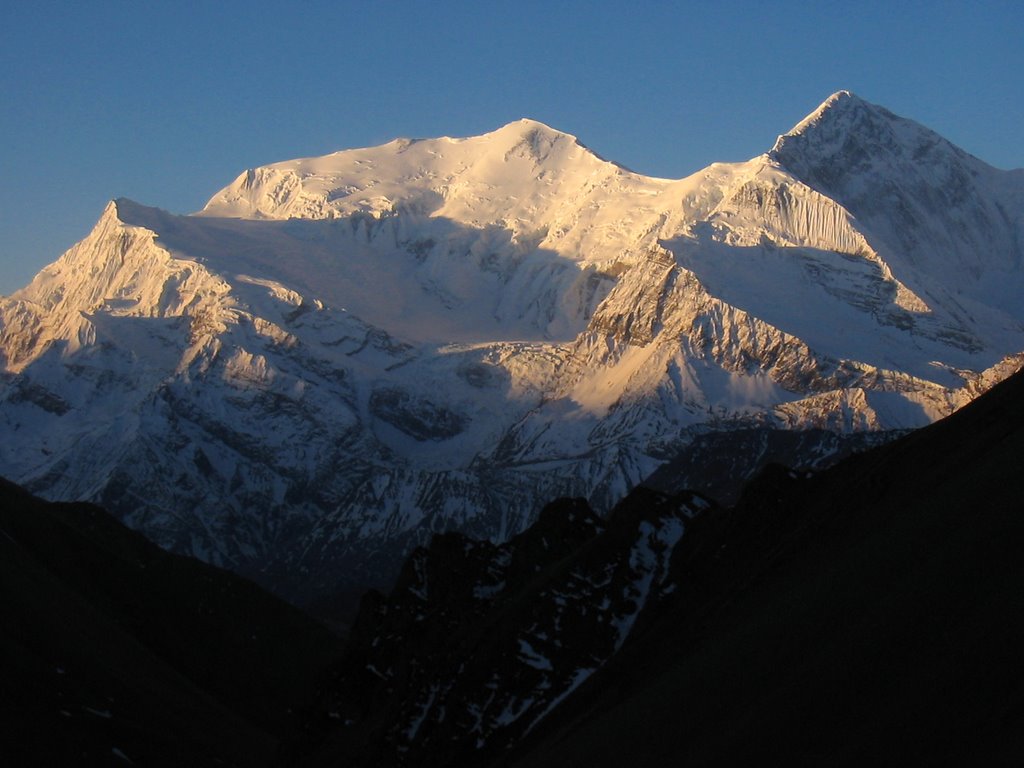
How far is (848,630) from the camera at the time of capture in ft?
245

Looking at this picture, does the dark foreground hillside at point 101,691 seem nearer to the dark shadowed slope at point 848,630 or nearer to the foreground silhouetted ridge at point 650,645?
the foreground silhouetted ridge at point 650,645

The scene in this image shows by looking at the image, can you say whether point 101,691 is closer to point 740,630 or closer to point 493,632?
point 493,632

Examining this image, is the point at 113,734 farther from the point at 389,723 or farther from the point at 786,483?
the point at 786,483

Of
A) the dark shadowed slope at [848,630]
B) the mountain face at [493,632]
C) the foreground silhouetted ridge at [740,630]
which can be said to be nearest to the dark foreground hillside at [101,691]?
the mountain face at [493,632]

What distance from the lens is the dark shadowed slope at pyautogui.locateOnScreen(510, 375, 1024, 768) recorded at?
61781 millimetres

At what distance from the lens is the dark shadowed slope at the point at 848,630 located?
203 feet

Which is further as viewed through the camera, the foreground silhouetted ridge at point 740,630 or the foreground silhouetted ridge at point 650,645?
the foreground silhouetted ridge at point 650,645

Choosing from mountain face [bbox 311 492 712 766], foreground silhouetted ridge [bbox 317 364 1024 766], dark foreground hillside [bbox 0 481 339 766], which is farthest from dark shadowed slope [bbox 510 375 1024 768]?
dark foreground hillside [bbox 0 481 339 766]

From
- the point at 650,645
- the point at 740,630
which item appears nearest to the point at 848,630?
the point at 740,630

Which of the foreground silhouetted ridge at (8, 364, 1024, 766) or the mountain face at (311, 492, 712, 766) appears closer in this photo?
the foreground silhouetted ridge at (8, 364, 1024, 766)

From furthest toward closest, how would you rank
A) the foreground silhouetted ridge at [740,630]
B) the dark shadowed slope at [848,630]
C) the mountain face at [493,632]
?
the mountain face at [493,632]
the foreground silhouetted ridge at [740,630]
the dark shadowed slope at [848,630]

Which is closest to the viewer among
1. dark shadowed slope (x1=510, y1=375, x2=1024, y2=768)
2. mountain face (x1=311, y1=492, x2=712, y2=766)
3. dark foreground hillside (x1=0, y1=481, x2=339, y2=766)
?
dark shadowed slope (x1=510, y1=375, x2=1024, y2=768)

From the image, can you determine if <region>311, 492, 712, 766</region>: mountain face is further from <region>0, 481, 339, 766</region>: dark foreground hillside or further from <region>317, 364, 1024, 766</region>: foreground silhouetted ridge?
<region>0, 481, 339, 766</region>: dark foreground hillside

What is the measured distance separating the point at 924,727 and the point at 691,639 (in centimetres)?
4533
